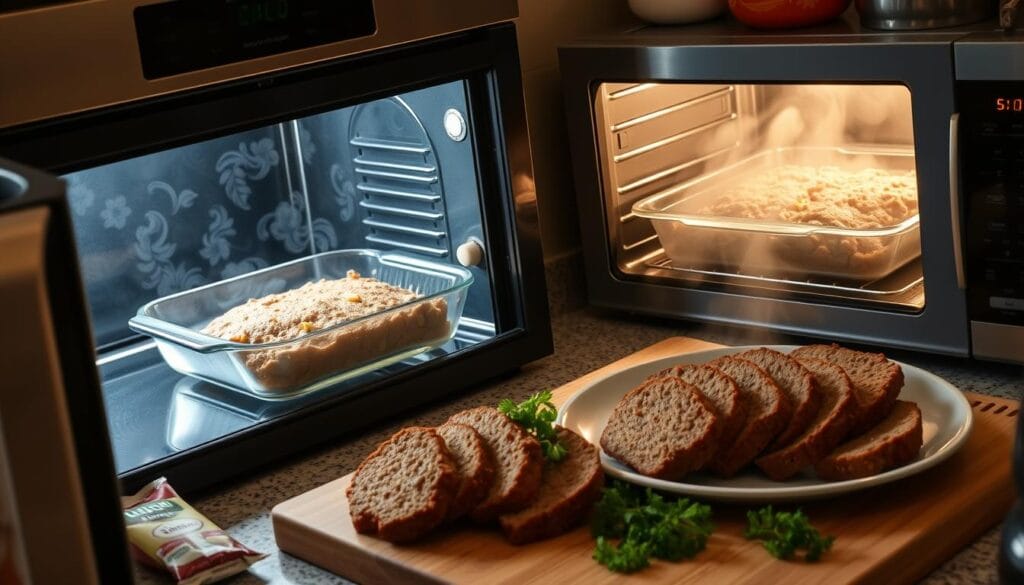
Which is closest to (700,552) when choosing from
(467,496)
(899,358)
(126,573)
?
(467,496)

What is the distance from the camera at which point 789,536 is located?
0.92 meters

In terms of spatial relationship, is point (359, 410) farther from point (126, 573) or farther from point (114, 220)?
point (126, 573)

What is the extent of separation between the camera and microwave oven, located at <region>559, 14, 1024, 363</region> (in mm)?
1238

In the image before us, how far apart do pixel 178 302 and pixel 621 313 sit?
1.99ft

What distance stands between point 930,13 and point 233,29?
28.5 inches

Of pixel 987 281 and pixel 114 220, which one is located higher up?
pixel 114 220

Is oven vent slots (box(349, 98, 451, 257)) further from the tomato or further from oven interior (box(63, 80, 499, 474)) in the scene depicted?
the tomato

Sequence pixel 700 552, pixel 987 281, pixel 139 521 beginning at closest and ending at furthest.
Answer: pixel 700 552 → pixel 139 521 → pixel 987 281

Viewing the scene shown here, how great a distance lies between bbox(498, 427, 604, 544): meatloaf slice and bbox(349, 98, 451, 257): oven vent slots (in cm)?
44

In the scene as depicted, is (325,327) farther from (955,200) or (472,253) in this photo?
(955,200)

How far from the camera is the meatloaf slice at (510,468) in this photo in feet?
3.32

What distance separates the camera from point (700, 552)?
950 millimetres

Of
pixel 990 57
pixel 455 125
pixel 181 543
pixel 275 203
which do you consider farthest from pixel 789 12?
pixel 181 543

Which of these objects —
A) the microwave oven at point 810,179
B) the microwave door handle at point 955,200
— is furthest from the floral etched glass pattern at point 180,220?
the microwave door handle at point 955,200
